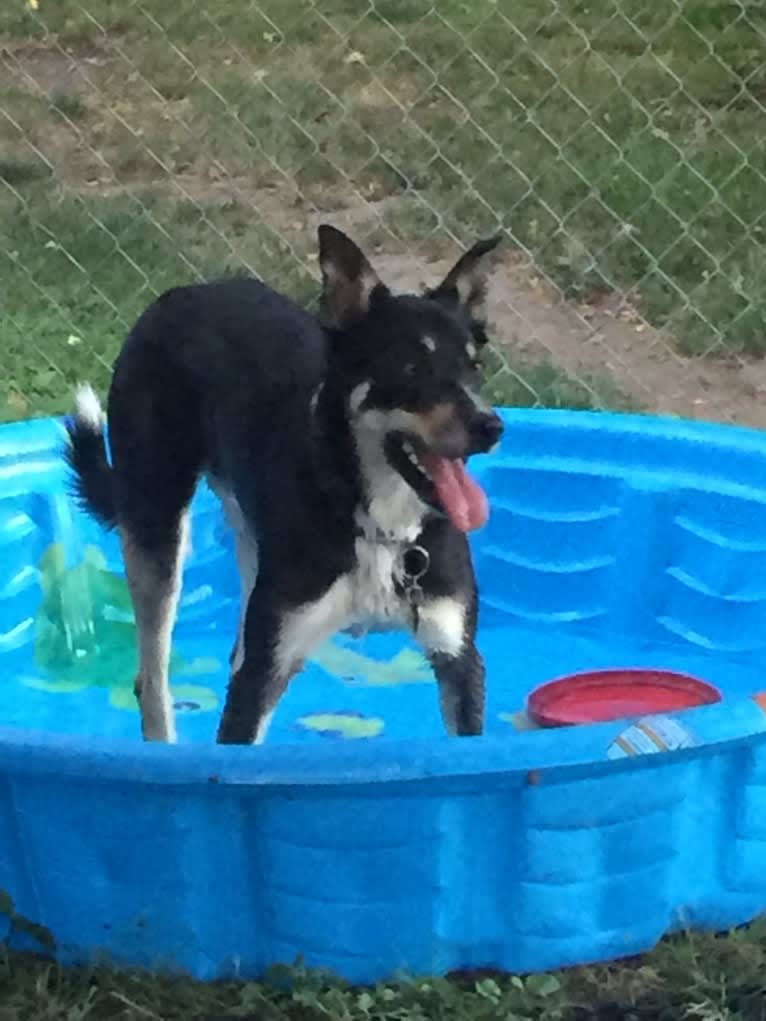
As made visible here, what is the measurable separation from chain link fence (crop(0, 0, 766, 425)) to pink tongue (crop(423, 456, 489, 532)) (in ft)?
10.4

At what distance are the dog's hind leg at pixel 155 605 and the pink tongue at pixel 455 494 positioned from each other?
967mm

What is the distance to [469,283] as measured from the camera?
12.1ft

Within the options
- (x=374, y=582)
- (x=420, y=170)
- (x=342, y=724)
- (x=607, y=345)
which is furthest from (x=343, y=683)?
(x=420, y=170)

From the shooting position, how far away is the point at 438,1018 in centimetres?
328

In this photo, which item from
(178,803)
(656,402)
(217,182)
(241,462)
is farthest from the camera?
(217,182)

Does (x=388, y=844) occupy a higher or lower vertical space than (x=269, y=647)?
higher

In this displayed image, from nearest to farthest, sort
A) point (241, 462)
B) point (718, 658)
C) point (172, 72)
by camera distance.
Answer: point (241, 462), point (718, 658), point (172, 72)

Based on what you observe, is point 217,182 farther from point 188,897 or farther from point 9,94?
point 188,897

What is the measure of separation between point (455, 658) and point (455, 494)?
1.53ft

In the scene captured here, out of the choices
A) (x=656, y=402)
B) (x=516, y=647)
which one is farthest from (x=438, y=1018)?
(x=656, y=402)

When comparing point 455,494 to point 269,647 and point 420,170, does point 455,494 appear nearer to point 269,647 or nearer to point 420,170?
point 269,647

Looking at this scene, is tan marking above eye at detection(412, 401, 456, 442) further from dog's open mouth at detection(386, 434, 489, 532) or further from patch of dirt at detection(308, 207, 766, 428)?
patch of dirt at detection(308, 207, 766, 428)

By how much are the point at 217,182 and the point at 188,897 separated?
6.06 m

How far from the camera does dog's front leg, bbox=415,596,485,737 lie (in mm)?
3834
